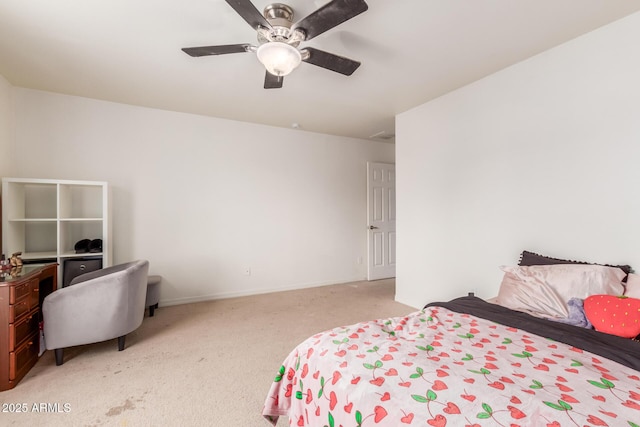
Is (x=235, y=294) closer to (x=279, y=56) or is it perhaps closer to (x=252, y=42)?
(x=252, y=42)

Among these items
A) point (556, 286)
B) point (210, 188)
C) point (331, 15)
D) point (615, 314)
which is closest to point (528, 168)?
point (556, 286)

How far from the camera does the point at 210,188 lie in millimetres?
4066

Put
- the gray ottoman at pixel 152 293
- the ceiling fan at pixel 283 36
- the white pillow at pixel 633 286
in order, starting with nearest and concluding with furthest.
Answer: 1. the ceiling fan at pixel 283 36
2. the white pillow at pixel 633 286
3. the gray ottoman at pixel 152 293

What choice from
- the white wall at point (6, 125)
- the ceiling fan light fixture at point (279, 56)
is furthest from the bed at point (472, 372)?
the white wall at point (6, 125)

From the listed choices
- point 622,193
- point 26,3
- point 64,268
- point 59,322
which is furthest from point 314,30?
point 64,268

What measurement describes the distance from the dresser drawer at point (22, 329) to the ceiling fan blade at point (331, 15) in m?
2.74

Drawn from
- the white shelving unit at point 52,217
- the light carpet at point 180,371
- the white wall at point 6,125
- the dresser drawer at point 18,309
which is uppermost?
the white wall at point 6,125

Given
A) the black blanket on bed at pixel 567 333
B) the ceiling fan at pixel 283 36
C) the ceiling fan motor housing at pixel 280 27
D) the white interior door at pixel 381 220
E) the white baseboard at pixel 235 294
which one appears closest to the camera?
the black blanket on bed at pixel 567 333

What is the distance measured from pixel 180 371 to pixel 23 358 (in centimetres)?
112

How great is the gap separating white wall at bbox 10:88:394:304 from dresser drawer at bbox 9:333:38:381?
4.44ft

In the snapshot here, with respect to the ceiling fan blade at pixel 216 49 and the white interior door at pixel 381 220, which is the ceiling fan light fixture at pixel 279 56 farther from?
the white interior door at pixel 381 220

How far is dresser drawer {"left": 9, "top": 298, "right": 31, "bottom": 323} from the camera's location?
6.52ft

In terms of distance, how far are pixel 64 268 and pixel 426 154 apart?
13.6 feet

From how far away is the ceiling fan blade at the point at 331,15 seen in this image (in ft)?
4.73
